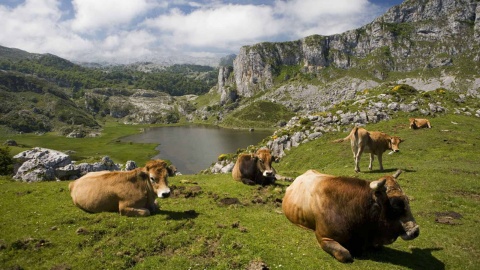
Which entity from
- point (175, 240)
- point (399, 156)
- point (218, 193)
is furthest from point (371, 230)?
point (399, 156)

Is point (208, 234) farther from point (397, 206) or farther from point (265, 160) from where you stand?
point (265, 160)

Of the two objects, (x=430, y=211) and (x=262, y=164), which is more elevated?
(x=262, y=164)

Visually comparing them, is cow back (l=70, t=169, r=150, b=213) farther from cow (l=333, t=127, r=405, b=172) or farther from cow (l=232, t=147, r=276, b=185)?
cow (l=333, t=127, r=405, b=172)

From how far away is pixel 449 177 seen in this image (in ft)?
65.0

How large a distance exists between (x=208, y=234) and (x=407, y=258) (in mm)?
6743

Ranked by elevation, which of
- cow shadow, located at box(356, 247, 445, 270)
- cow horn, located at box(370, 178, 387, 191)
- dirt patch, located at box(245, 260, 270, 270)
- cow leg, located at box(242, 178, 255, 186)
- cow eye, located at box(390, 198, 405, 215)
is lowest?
cow shadow, located at box(356, 247, 445, 270)

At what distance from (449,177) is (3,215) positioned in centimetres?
2608

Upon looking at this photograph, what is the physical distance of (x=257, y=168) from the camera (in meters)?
18.8

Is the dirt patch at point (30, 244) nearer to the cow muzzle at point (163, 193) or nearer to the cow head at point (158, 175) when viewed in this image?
the cow muzzle at point (163, 193)

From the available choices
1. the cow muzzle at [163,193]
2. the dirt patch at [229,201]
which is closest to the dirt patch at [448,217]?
the dirt patch at [229,201]

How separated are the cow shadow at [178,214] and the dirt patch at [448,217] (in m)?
11.1

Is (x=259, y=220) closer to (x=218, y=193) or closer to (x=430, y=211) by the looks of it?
(x=218, y=193)

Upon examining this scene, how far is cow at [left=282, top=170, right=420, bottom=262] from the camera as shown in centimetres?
823

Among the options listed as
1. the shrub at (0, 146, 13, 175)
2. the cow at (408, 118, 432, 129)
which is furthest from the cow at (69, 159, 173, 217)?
the cow at (408, 118, 432, 129)
